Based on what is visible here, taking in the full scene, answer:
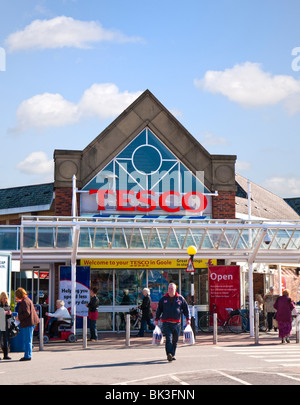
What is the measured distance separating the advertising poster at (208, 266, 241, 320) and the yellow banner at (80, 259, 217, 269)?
1.50 meters

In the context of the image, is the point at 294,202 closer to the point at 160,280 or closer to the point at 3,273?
the point at 160,280

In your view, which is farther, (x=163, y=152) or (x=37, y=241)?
(x=163, y=152)

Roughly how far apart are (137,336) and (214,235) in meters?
4.75

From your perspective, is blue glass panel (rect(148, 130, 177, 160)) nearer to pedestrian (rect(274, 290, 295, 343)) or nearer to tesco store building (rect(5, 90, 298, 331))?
tesco store building (rect(5, 90, 298, 331))

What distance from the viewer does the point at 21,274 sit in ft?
109

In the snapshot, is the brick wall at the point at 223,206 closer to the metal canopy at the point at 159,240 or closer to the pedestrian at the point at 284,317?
the metal canopy at the point at 159,240

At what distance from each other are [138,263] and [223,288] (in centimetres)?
378

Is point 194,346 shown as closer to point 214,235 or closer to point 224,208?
point 214,235

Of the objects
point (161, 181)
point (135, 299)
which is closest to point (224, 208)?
point (161, 181)

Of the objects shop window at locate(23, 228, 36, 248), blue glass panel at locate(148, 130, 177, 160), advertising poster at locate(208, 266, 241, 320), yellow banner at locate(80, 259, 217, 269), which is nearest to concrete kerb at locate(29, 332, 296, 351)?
advertising poster at locate(208, 266, 241, 320)

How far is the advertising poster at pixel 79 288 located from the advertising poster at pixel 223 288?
4.71m

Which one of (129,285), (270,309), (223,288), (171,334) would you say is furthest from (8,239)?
(171,334)

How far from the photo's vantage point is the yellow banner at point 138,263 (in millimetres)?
28625

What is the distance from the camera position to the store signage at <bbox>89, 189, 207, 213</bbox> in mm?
29812
